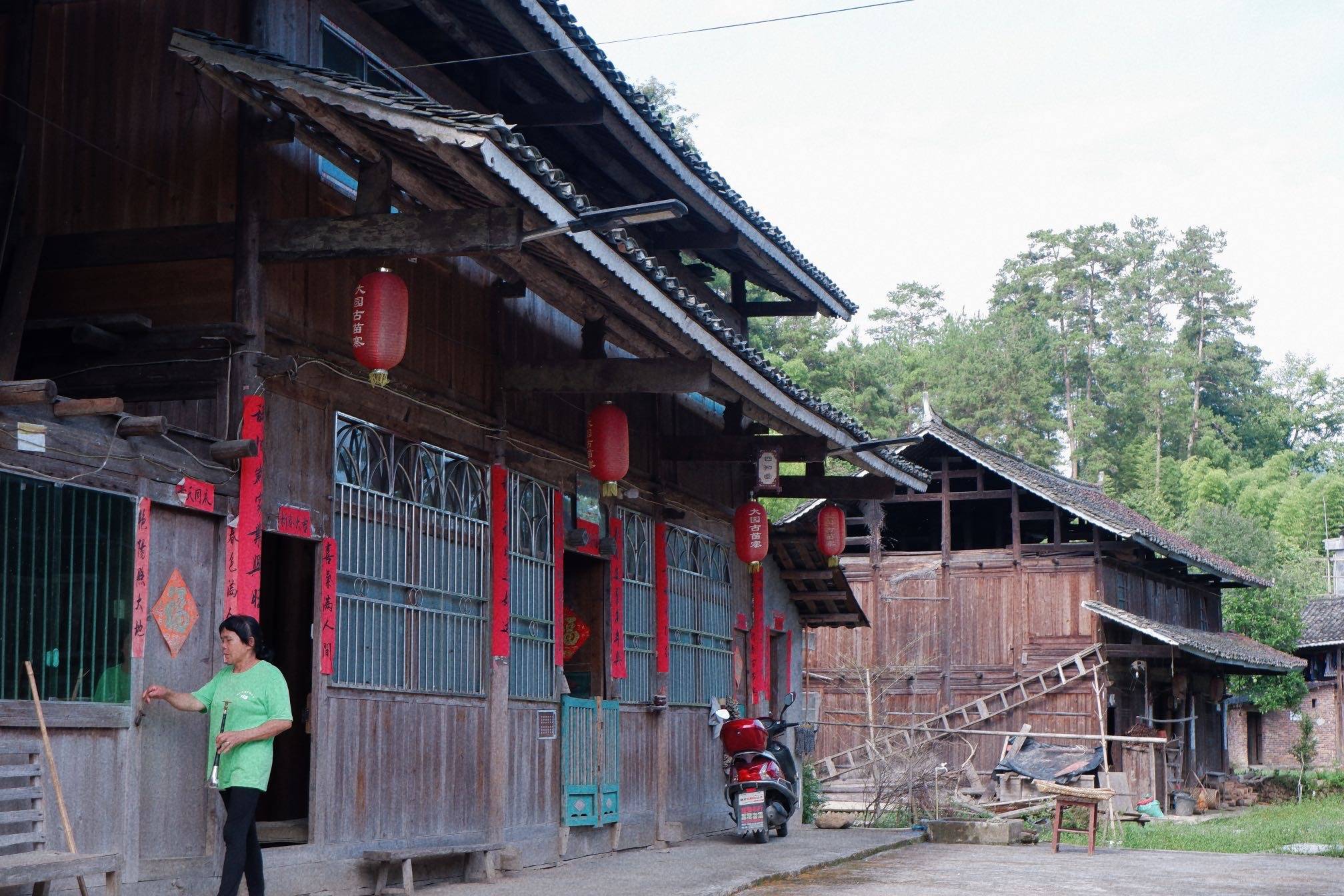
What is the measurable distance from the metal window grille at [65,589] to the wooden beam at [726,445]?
305 inches

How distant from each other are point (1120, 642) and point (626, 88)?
64.3ft

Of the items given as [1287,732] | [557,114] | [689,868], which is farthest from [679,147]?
[1287,732]

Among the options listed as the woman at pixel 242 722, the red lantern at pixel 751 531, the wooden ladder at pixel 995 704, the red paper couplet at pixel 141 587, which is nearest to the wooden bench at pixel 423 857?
the woman at pixel 242 722

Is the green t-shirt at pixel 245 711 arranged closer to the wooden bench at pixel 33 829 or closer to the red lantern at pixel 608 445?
the wooden bench at pixel 33 829

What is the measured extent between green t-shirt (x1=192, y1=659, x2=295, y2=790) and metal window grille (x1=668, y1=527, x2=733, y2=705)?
743cm

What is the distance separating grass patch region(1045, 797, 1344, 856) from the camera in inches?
692

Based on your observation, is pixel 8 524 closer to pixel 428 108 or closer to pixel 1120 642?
pixel 428 108

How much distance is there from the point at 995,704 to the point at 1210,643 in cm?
500

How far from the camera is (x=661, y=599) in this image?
14.5 metres

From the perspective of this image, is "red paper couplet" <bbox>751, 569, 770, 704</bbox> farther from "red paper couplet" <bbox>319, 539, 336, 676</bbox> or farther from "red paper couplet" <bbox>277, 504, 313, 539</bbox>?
"red paper couplet" <bbox>277, 504, 313, 539</bbox>

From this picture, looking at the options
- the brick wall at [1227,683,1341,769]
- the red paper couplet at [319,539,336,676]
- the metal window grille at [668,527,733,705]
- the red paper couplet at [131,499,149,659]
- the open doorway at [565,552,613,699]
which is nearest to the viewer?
the red paper couplet at [131,499,149,659]

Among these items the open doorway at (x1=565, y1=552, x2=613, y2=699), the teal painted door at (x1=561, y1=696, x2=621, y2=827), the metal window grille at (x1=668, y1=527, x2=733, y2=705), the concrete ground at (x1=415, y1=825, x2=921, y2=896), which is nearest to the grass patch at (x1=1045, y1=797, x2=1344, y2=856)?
the concrete ground at (x1=415, y1=825, x2=921, y2=896)

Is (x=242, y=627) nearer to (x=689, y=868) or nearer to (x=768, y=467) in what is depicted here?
(x=689, y=868)

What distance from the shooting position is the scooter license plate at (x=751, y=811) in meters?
14.6
